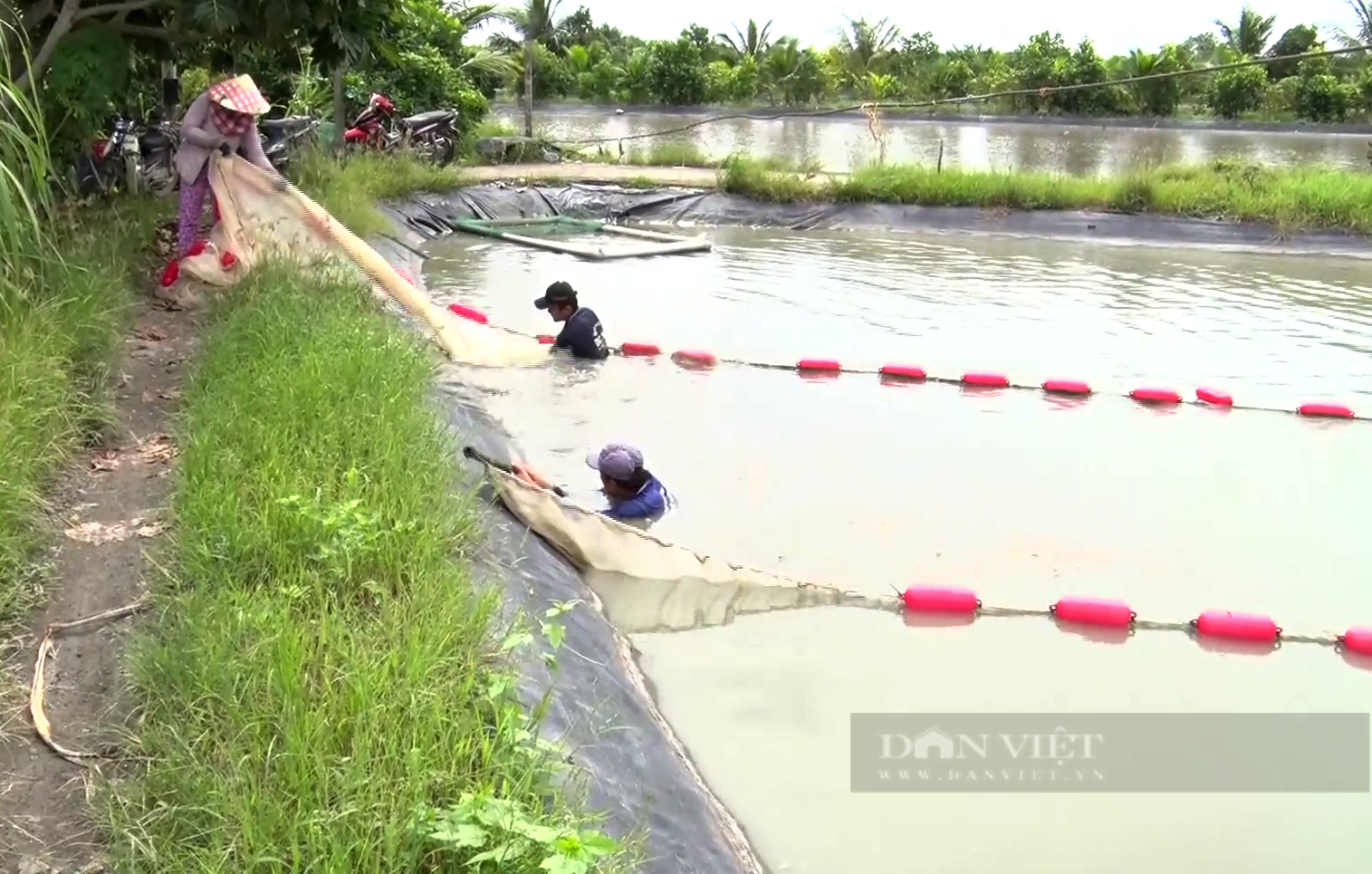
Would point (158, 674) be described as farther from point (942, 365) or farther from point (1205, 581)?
point (942, 365)

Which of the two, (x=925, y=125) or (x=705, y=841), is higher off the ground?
(x=925, y=125)

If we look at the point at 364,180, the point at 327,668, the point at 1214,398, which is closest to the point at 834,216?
the point at 364,180

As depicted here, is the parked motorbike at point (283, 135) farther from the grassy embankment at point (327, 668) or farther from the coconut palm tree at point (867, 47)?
the coconut palm tree at point (867, 47)

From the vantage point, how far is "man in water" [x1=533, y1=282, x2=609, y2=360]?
25.1 feet

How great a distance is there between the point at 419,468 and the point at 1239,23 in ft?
113

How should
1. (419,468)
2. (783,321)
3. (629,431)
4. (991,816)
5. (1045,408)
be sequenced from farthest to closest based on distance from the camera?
(783,321) < (1045,408) < (629,431) < (419,468) < (991,816)

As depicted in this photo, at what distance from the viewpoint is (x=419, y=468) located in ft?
13.0

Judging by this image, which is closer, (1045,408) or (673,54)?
(1045,408)

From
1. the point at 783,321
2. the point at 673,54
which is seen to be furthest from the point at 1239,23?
the point at 783,321

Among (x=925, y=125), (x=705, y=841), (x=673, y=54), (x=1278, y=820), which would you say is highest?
(x=673, y=54)

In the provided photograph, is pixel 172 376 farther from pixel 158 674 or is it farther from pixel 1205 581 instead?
pixel 1205 581

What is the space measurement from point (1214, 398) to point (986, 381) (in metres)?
1.40

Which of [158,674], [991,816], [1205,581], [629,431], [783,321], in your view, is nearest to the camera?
[158,674]

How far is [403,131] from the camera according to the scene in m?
15.5
